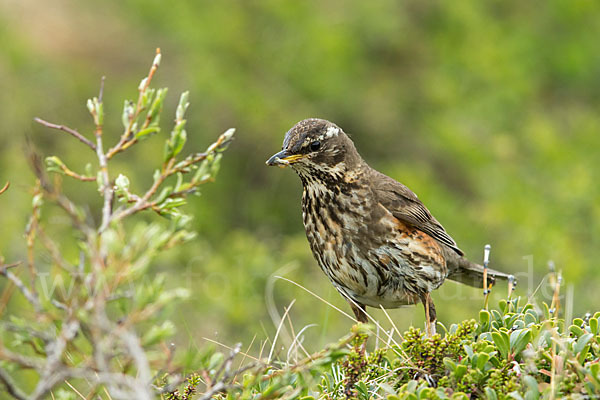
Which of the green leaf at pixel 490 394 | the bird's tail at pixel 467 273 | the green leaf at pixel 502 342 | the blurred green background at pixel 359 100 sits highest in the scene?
the blurred green background at pixel 359 100

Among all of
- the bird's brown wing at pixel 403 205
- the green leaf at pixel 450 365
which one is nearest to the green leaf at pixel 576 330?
the green leaf at pixel 450 365

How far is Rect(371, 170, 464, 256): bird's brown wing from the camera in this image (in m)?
5.78

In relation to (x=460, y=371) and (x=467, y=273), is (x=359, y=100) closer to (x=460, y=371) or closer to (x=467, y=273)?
(x=467, y=273)

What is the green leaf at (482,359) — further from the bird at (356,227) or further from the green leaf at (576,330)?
the bird at (356,227)

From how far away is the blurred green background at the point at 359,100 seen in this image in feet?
42.8

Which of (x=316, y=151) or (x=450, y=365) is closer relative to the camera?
(x=450, y=365)

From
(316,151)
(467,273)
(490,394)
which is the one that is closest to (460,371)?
(490,394)

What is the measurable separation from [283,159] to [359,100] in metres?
10.4

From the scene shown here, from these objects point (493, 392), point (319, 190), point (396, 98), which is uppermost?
point (396, 98)

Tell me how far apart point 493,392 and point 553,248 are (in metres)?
8.17

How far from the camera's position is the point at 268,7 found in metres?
15.5

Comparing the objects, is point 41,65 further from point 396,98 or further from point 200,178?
point 200,178

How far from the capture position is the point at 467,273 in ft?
22.0

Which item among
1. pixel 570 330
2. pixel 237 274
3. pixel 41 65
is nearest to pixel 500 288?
pixel 237 274
